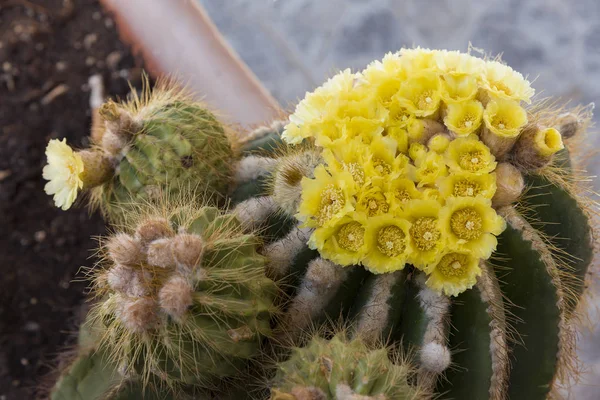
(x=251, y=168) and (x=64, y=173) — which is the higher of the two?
(x=251, y=168)

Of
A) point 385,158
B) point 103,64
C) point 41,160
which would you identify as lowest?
point 41,160

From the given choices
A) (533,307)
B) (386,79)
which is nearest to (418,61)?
(386,79)

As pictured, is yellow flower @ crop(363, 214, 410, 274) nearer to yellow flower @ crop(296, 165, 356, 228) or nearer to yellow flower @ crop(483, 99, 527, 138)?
yellow flower @ crop(296, 165, 356, 228)

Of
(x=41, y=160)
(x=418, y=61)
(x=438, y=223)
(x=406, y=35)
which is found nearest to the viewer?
(x=438, y=223)

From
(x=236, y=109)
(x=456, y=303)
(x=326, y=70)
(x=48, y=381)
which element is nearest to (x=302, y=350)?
(x=456, y=303)

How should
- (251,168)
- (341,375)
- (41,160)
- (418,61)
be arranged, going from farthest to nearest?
(41,160) → (251,168) → (418,61) → (341,375)

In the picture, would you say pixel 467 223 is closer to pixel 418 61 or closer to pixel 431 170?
pixel 431 170

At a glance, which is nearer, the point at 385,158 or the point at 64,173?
the point at 385,158

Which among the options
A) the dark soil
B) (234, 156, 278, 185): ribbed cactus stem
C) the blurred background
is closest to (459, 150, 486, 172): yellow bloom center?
(234, 156, 278, 185): ribbed cactus stem
